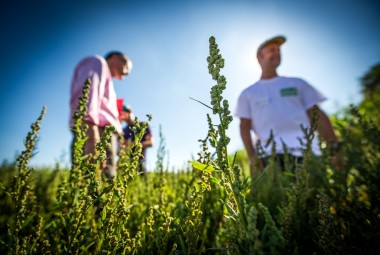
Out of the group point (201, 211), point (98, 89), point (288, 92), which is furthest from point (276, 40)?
point (201, 211)

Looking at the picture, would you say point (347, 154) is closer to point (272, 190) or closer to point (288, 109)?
point (288, 109)

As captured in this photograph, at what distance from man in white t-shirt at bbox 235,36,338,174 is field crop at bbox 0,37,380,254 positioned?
0.75m

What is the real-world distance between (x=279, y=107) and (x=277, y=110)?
0.06 metres

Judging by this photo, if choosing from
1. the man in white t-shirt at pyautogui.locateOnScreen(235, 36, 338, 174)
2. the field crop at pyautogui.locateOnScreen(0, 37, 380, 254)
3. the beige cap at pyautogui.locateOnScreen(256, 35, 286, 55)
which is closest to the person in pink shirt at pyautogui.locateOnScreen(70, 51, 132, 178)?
the field crop at pyautogui.locateOnScreen(0, 37, 380, 254)

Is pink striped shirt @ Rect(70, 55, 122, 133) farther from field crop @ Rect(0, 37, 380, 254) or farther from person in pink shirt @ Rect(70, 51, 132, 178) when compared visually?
field crop @ Rect(0, 37, 380, 254)

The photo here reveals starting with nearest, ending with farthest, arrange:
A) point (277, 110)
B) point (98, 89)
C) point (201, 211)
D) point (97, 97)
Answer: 1. point (201, 211)
2. point (97, 97)
3. point (98, 89)
4. point (277, 110)

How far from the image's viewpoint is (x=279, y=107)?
343 cm

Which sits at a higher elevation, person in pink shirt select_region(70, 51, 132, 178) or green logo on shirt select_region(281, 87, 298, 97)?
green logo on shirt select_region(281, 87, 298, 97)

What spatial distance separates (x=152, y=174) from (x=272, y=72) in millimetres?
2890

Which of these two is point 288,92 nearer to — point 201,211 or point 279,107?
point 279,107

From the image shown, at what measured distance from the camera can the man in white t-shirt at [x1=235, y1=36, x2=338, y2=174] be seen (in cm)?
334

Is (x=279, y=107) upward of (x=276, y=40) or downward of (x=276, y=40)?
downward

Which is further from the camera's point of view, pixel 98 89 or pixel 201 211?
pixel 98 89

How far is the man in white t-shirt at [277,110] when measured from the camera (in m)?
3.34
